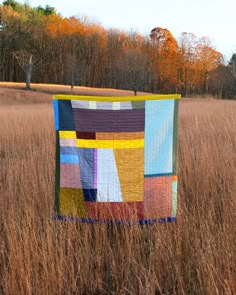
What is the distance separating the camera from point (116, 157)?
2301 millimetres

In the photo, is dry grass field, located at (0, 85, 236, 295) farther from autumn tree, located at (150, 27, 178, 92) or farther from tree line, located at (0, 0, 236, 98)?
autumn tree, located at (150, 27, 178, 92)

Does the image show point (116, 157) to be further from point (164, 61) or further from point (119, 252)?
point (164, 61)

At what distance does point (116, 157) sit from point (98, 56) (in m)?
50.7

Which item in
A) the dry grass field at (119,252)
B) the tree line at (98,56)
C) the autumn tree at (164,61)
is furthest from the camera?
the autumn tree at (164,61)

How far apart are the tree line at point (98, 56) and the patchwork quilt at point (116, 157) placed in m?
41.7

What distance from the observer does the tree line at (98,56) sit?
47312 mm

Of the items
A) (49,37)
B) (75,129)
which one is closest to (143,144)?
(75,129)

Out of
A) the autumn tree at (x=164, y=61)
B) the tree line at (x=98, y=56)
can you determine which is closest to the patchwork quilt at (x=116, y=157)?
the tree line at (x=98, y=56)

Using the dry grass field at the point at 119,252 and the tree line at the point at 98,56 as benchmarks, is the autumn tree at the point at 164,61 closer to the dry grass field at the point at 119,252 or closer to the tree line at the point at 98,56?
the tree line at the point at 98,56

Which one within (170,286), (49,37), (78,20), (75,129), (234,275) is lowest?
(170,286)

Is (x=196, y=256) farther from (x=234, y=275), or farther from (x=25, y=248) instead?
(x=25, y=248)

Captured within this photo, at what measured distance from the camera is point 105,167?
7.61 feet

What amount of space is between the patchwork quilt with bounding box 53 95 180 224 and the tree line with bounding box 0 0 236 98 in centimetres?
4175

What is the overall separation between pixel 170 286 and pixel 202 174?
5.74ft
